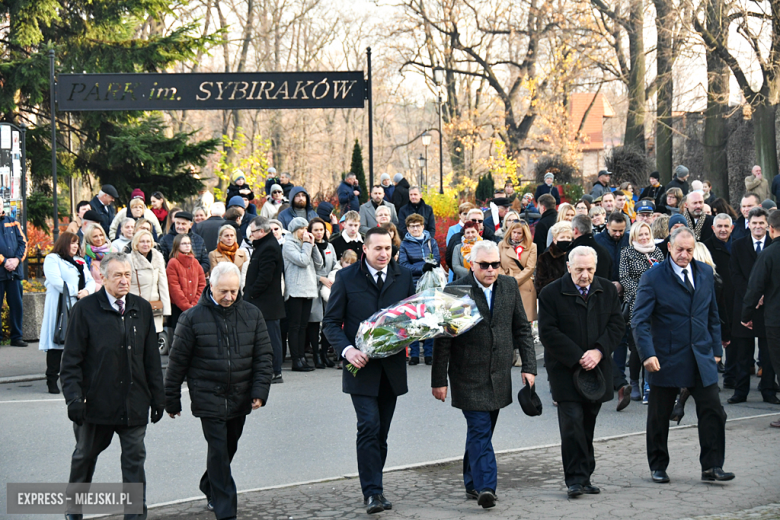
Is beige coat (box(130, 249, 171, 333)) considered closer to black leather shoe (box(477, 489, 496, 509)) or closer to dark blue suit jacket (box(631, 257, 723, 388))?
black leather shoe (box(477, 489, 496, 509))

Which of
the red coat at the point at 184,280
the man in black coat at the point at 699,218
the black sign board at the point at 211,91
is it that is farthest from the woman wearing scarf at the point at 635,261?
the black sign board at the point at 211,91

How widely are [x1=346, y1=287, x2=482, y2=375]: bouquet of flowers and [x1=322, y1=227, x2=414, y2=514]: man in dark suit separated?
0.16 metres

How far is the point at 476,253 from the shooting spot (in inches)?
267

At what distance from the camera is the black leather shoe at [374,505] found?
6.25 metres

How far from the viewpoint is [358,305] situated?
6.92 metres

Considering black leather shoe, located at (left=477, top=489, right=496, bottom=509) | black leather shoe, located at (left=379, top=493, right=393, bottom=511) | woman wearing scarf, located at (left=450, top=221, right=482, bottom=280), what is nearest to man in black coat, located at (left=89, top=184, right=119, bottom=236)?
woman wearing scarf, located at (left=450, top=221, right=482, bottom=280)

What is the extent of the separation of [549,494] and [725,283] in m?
5.69

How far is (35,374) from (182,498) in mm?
6292

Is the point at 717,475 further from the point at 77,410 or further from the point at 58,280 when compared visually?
the point at 58,280

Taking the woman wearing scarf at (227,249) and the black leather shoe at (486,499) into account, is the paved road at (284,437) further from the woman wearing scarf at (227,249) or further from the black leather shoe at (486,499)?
the woman wearing scarf at (227,249)

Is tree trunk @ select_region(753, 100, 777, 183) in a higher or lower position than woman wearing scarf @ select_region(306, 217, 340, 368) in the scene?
higher

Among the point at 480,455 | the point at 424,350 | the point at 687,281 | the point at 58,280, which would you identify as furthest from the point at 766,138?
the point at 480,455

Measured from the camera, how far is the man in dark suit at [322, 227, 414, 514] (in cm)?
644

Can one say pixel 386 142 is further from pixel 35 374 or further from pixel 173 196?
pixel 35 374
